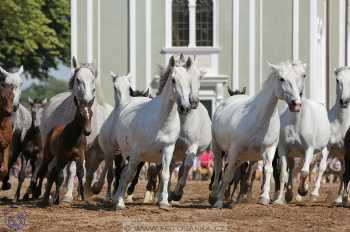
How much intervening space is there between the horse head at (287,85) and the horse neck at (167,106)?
63.2 inches

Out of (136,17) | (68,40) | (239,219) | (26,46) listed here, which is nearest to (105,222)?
(239,219)

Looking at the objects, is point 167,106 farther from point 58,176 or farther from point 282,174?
point 282,174

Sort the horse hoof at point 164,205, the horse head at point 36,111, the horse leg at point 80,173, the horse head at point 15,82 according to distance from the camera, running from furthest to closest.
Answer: the horse head at point 36,111 < the horse leg at point 80,173 < the horse head at point 15,82 < the horse hoof at point 164,205

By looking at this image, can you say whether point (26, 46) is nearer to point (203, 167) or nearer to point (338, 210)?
point (203, 167)

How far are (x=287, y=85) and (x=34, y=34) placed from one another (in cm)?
2977

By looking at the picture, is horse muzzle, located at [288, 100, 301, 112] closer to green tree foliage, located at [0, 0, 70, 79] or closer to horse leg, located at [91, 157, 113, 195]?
horse leg, located at [91, 157, 113, 195]

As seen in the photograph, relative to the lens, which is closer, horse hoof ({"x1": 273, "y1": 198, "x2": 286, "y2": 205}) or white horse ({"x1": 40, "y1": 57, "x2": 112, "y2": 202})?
white horse ({"x1": 40, "y1": 57, "x2": 112, "y2": 202})

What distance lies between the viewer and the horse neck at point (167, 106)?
17812 mm

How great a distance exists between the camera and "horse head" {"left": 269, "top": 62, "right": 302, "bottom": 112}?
17.8 metres

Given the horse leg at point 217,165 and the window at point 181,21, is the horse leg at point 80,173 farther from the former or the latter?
the window at point 181,21

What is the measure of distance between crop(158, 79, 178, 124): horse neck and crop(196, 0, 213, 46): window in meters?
22.9

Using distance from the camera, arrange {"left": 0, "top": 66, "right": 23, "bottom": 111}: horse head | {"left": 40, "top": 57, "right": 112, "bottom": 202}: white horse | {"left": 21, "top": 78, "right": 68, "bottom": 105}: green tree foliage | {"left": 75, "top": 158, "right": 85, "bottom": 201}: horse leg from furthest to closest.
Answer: {"left": 21, "top": 78, "right": 68, "bottom": 105}: green tree foliage < {"left": 75, "top": 158, "right": 85, "bottom": 201}: horse leg < {"left": 0, "top": 66, "right": 23, "bottom": 111}: horse head < {"left": 40, "top": 57, "right": 112, "bottom": 202}: white horse

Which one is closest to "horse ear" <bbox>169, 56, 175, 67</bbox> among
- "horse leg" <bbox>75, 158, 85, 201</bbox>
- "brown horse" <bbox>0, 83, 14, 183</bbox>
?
"horse leg" <bbox>75, 158, 85, 201</bbox>

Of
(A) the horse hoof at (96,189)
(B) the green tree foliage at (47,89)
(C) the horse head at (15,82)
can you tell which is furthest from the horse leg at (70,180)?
(B) the green tree foliage at (47,89)
